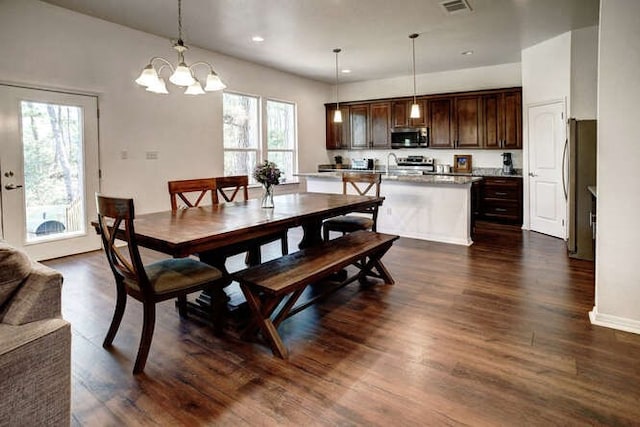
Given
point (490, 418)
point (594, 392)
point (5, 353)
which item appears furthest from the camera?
point (594, 392)

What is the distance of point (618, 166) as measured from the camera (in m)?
2.58

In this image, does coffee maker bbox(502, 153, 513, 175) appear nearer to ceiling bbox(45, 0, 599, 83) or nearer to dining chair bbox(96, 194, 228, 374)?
ceiling bbox(45, 0, 599, 83)

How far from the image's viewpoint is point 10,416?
50.2 inches

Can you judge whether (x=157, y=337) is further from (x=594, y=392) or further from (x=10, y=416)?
(x=594, y=392)

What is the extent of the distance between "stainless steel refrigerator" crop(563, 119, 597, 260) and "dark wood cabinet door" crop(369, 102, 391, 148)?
3.96 m

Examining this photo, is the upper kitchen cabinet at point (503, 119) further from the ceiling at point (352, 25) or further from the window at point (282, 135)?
the window at point (282, 135)

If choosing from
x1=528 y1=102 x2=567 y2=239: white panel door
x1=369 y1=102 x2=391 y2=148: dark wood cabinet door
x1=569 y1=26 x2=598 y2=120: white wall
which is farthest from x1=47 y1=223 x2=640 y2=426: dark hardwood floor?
x1=369 y1=102 x2=391 y2=148: dark wood cabinet door

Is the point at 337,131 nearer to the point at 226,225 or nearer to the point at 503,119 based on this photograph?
the point at 503,119

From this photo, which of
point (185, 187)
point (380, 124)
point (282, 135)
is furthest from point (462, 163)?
point (185, 187)

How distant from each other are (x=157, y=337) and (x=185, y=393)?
0.73 m

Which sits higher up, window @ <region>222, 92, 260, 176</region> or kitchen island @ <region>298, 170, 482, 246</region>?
window @ <region>222, 92, 260, 176</region>

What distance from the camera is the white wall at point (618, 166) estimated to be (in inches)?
98.7

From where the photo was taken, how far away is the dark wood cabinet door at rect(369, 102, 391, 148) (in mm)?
7941

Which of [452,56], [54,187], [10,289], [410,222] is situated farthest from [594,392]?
[452,56]
